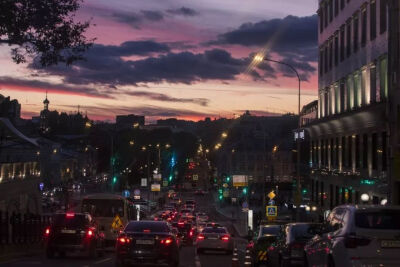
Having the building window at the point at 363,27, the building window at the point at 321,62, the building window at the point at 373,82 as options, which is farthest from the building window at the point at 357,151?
the building window at the point at 321,62

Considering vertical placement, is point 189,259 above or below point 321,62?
below

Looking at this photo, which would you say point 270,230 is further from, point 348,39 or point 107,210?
point 348,39

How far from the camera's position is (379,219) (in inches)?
542

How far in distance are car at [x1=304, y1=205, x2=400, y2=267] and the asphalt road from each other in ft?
37.8

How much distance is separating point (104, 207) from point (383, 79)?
16207mm

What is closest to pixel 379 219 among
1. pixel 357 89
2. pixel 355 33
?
pixel 357 89

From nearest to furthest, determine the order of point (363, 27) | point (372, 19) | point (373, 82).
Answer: point (373, 82)
point (372, 19)
point (363, 27)

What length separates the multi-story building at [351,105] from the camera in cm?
3853

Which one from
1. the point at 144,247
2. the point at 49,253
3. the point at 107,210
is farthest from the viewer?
the point at 107,210

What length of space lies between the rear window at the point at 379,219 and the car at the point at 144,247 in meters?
8.57

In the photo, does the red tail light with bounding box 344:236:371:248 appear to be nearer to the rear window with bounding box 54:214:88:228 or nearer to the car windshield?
the rear window with bounding box 54:214:88:228

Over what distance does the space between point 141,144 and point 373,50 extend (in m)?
108

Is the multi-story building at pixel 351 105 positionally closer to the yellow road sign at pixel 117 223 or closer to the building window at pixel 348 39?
the building window at pixel 348 39

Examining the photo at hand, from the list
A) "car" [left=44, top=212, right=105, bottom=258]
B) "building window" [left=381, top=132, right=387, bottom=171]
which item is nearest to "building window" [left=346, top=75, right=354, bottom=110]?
"building window" [left=381, top=132, right=387, bottom=171]
